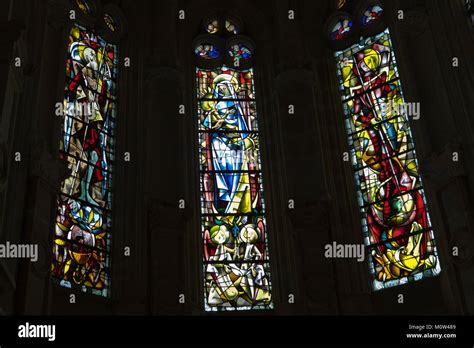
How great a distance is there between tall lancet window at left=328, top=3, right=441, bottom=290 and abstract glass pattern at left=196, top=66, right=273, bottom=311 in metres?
1.94

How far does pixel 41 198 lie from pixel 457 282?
6219 mm

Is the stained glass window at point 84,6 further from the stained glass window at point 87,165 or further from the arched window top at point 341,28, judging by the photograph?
the arched window top at point 341,28

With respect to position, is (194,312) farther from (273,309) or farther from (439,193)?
(439,193)

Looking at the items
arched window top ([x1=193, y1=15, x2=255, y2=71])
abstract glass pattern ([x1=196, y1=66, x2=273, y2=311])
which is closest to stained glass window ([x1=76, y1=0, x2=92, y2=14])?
arched window top ([x1=193, y1=15, x2=255, y2=71])

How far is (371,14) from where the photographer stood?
47.5ft

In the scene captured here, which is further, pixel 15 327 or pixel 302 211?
pixel 302 211

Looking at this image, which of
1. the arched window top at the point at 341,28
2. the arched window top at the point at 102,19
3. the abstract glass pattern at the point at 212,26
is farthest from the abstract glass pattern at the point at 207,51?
the arched window top at the point at 341,28

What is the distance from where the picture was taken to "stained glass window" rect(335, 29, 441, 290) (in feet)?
38.5

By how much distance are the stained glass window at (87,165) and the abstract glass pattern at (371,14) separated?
17.4 ft

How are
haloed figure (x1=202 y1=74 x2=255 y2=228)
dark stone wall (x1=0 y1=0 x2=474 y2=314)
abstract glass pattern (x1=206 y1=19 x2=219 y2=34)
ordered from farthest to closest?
→ abstract glass pattern (x1=206 y1=19 x2=219 y2=34)
haloed figure (x1=202 y1=74 x2=255 y2=228)
dark stone wall (x1=0 y1=0 x2=474 y2=314)

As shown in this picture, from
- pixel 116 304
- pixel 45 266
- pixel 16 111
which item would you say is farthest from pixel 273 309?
pixel 16 111

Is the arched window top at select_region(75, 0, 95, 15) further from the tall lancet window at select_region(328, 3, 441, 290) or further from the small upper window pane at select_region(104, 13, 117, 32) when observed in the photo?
the tall lancet window at select_region(328, 3, 441, 290)

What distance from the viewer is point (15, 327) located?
4.96m

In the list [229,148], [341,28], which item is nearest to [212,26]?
A: [341,28]
